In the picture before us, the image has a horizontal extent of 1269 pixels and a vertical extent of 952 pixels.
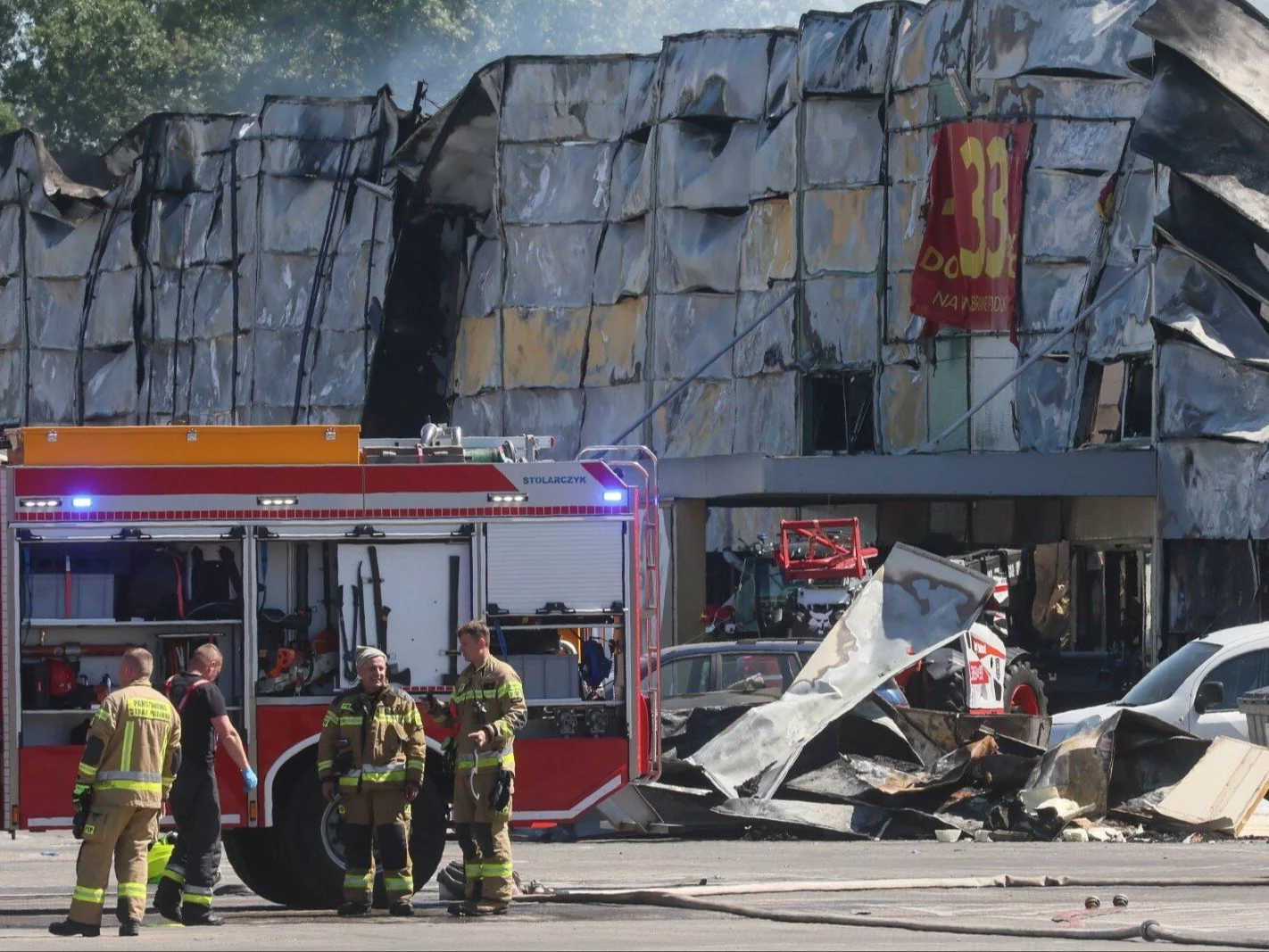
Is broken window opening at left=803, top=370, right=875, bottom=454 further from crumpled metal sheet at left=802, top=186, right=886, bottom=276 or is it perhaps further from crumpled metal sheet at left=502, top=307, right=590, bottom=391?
crumpled metal sheet at left=502, top=307, right=590, bottom=391

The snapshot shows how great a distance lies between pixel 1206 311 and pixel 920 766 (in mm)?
12037

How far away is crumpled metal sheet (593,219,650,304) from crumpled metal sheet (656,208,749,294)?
1.52 ft

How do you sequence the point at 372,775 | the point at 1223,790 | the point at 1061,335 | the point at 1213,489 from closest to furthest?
the point at 372,775 < the point at 1223,790 < the point at 1213,489 < the point at 1061,335

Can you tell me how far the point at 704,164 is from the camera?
3481 cm

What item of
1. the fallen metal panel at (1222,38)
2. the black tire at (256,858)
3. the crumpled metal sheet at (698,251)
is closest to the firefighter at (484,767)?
the black tire at (256,858)

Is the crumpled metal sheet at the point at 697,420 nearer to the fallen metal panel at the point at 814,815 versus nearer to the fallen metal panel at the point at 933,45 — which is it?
the fallen metal panel at the point at 933,45

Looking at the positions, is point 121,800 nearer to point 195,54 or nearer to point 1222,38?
point 1222,38

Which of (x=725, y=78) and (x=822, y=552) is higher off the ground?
(x=725, y=78)

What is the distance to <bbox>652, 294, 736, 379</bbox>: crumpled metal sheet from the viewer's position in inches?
1372

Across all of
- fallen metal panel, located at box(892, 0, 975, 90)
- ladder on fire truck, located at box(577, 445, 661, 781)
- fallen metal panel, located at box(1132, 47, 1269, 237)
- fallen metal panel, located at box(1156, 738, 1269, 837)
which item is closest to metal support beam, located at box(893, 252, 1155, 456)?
fallen metal panel, located at box(1132, 47, 1269, 237)

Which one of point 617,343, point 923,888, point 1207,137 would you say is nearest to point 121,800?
point 923,888

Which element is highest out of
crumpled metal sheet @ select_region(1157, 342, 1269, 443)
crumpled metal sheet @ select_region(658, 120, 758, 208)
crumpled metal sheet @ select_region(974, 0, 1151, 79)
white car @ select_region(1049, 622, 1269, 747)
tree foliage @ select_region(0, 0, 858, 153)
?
tree foliage @ select_region(0, 0, 858, 153)

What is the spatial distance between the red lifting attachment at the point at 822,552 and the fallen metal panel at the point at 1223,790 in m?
8.35

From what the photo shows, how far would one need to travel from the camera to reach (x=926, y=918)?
11.0 m
